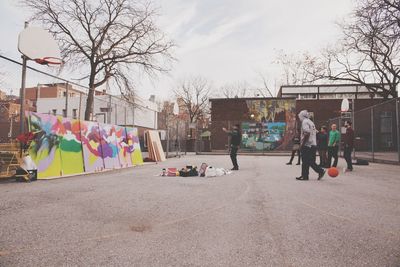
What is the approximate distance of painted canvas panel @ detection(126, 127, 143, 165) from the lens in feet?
47.5

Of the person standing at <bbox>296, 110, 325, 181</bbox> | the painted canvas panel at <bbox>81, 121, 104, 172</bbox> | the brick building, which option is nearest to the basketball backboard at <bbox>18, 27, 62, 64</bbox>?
the painted canvas panel at <bbox>81, 121, 104, 172</bbox>

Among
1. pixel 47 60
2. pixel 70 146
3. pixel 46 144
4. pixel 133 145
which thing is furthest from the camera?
pixel 133 145

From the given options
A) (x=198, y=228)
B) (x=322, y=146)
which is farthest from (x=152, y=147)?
(x=198, y=228)

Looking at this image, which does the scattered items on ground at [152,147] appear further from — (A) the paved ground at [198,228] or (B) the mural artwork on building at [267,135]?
(B) the mural artwork on building at [267,135]

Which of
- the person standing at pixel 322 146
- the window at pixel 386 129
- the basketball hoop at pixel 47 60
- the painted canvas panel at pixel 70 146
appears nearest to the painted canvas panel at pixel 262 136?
the window at pixel 386 129

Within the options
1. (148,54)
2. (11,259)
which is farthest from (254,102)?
(11,259)

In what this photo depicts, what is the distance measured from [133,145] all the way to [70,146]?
5.18 metres

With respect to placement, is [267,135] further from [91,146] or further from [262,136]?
[91,146]

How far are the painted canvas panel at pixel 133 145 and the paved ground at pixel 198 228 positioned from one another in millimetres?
7880

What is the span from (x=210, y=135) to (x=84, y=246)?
91.6 feet

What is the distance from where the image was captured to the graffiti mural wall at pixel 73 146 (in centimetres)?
859

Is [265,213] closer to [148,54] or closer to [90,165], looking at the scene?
[90,165]

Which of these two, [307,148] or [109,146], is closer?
[307,148]

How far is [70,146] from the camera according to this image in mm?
9883
